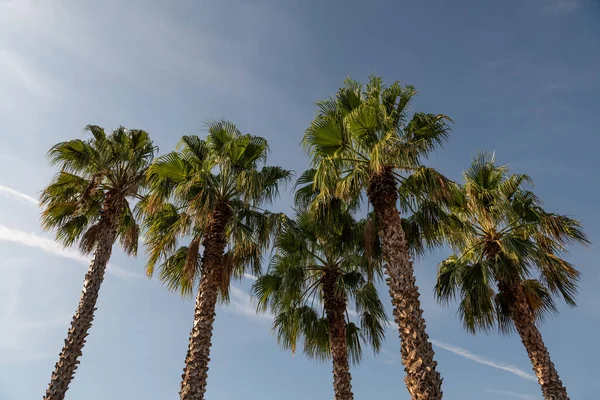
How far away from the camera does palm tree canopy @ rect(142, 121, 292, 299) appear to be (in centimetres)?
1246

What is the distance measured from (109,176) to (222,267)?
5.26 meters

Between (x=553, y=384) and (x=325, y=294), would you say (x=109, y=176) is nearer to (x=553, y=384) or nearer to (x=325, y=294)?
(x=325, y=294)

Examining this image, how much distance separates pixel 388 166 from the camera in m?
11.5

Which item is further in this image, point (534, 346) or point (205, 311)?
point (534, 346)

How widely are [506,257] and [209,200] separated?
29.3 ft

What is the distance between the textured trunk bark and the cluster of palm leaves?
0.03 m

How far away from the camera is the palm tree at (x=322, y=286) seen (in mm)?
14227

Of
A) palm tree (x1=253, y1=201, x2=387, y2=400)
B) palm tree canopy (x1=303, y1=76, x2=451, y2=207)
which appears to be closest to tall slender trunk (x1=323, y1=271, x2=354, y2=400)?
palm tree (x1=253, y1=201, x2=387, y2=400)

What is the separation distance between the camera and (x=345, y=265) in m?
14.9

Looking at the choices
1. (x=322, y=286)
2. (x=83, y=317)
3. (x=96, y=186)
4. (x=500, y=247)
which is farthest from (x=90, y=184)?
(x=500, y=247)

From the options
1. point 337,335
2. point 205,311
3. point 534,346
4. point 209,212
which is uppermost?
point 209,212

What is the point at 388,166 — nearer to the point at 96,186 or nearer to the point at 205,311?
the point at 205,311

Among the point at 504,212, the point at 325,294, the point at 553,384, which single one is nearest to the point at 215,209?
the point at 325,294

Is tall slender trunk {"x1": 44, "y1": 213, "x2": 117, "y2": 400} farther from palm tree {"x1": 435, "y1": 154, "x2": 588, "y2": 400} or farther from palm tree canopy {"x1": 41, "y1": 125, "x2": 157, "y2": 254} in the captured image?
palm tree {"x1": 435, "y1": 154, "x2": 588, "y2": 400}
